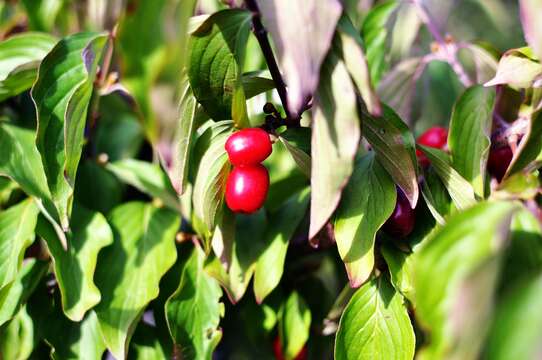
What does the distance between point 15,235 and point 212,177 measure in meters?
0.30

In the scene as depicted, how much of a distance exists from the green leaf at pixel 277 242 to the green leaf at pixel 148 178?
0.51ft

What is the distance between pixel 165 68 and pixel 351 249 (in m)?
0.30

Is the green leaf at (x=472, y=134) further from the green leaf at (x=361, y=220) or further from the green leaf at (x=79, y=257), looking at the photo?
the green leaf at (x=79, y=257)

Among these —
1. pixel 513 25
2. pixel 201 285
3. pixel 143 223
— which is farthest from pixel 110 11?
pixel 513 25

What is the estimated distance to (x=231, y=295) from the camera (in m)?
0.84

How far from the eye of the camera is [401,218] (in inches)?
30.3

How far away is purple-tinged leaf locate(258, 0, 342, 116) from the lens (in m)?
0.54

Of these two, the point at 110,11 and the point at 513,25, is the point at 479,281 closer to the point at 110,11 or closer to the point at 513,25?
the point at 110,11

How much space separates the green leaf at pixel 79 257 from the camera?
2.61ft

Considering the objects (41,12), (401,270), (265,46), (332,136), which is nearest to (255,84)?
(265,46)

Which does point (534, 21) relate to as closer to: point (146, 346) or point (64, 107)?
point (64, 107)

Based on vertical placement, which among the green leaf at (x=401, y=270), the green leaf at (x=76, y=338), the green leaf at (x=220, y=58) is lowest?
the green leaf at (x=76, y=338)

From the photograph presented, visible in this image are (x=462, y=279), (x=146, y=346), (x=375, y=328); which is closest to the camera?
(x=462, y=279)

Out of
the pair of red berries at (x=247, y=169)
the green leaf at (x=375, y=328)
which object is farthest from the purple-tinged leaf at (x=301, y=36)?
the green leaf at (x=375, y=328)
